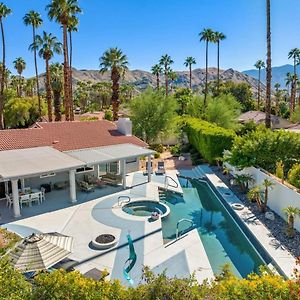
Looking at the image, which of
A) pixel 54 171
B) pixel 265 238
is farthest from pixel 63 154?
pixel 265 238

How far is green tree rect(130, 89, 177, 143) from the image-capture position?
155 ft

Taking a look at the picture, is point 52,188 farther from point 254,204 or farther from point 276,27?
point 276,27

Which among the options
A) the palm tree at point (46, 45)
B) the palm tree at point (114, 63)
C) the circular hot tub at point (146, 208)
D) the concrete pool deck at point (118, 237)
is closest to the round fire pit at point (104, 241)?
the concrete pool deck at point (118, 237)

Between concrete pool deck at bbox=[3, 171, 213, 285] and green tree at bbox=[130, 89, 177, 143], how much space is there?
2124cm

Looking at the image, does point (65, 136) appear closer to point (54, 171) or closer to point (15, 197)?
point (54, 171)

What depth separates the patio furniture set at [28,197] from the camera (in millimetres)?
23766

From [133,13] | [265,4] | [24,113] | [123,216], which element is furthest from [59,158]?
[24,113]

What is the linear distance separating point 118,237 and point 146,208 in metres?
6.21

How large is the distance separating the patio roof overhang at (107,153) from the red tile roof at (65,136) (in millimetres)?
1348

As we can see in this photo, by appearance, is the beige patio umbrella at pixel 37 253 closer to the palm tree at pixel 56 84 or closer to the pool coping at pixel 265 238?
the pool coping at pixel 265 238

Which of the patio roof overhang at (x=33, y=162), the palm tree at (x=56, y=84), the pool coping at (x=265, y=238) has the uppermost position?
the palm tree at (x=56, y=84)

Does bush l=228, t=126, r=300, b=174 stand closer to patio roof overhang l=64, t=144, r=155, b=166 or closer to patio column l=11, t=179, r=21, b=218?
patio roof overhang l=64, t=144, r=155, b=166

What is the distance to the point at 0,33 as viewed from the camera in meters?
49.5

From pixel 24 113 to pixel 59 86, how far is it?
11.0 meters
